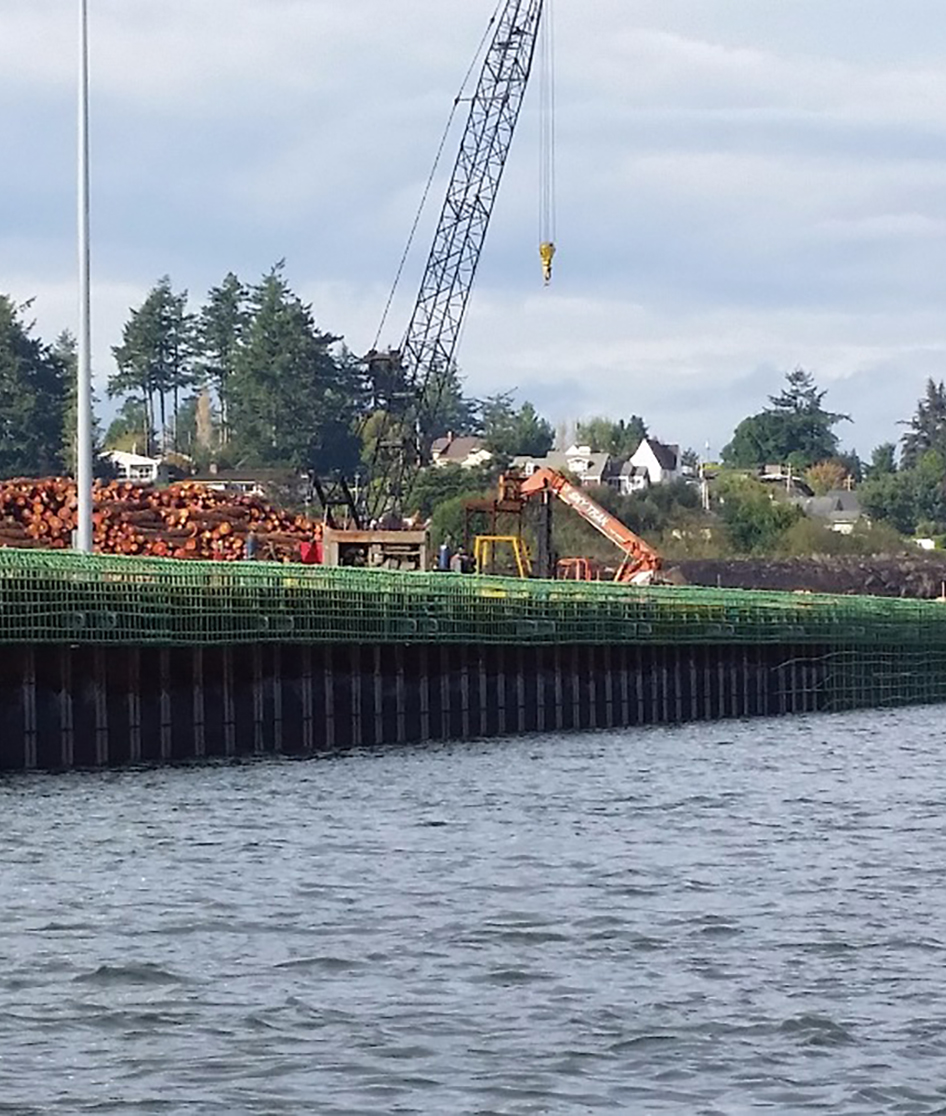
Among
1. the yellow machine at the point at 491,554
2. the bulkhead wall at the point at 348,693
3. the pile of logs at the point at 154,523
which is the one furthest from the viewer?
the yellow machine at the point at 491,554

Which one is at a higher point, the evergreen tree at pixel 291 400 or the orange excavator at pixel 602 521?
the evergreen tree at pixel 291 400

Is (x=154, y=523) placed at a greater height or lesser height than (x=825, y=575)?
greater

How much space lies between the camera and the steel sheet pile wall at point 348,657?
3856 centimetres

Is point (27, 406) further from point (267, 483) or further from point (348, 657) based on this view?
point (348, 657)

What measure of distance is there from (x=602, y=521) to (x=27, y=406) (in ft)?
234

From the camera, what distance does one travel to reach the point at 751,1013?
19.2 meters

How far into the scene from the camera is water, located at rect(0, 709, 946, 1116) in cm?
1697

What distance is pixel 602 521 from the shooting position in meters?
83.9

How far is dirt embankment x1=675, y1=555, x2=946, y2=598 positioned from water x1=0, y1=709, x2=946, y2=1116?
339ft

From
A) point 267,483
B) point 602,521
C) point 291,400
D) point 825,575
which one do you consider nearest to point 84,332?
point 602,521

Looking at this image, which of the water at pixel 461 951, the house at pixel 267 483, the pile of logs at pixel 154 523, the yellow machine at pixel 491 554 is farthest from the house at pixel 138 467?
the water at pixel 461 951

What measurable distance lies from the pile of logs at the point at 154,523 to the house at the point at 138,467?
87.8 metres

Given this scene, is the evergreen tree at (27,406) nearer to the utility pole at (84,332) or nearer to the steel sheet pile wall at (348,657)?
the steel sheet pile wall at (348,657)

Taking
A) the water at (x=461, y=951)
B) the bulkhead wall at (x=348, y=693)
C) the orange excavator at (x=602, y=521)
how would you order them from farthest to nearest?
the orange excavator at (x=602, y=521) → the bulkhead wall at (x=348, y=693) → the water at (x=461, y=951)
